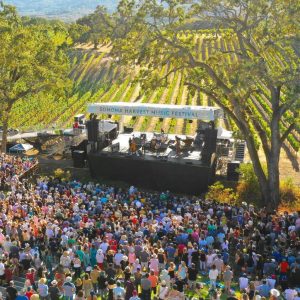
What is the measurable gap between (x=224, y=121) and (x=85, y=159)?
57.5 ft

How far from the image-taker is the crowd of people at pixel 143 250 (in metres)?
12.1

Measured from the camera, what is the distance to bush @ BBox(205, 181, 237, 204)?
22.1 metres

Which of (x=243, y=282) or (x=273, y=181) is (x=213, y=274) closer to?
(x=243, y=282)

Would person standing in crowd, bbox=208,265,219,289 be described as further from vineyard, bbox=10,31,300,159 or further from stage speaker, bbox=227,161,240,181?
vineyard, bbox=10,31,300,159

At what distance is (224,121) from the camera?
4088cm

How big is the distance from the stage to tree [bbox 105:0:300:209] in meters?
3.07

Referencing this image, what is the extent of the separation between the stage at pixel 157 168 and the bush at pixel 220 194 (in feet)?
2.52

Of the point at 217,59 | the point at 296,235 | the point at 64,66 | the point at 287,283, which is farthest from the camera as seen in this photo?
the point at 64,66

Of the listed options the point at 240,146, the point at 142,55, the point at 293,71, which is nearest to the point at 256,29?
the point at 293,71

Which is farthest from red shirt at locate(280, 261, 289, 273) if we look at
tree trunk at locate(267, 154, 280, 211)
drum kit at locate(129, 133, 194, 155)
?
drum kit at locate(129, 133, 194, 155)

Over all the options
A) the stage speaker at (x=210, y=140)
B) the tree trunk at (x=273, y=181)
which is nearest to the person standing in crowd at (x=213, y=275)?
the tree trunk at (x=273, y=181)

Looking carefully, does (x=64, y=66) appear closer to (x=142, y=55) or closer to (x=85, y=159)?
(x=85, y=159)

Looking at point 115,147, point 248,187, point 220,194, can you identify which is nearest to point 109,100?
point 115,147

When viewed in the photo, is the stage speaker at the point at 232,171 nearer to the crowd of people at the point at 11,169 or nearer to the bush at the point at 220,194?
the bush at the point at 220,194
